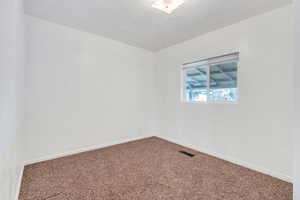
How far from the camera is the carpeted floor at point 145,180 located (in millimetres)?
1521

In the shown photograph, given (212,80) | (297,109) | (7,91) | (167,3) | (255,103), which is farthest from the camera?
(212,80)

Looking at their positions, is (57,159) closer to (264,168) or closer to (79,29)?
(79,29)

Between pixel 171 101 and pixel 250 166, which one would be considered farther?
pixel 171 101

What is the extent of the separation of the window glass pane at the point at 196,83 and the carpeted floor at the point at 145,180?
1.24 meters

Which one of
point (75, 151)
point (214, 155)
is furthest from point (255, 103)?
point (75, 151)

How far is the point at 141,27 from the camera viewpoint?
8.19ft

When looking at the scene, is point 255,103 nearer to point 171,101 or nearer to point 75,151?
point 171,101

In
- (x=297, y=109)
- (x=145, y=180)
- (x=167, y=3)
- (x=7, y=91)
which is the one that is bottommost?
(x=145, y=180)

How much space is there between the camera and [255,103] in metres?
2.04

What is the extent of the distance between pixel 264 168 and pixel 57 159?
3.30 metres

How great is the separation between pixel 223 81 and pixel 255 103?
67cm

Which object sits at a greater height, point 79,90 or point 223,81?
point 223,81

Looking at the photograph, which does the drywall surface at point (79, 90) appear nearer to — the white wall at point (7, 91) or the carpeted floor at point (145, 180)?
the carpeted floor at point (145, 180)

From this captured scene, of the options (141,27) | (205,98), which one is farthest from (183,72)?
(141,27)
